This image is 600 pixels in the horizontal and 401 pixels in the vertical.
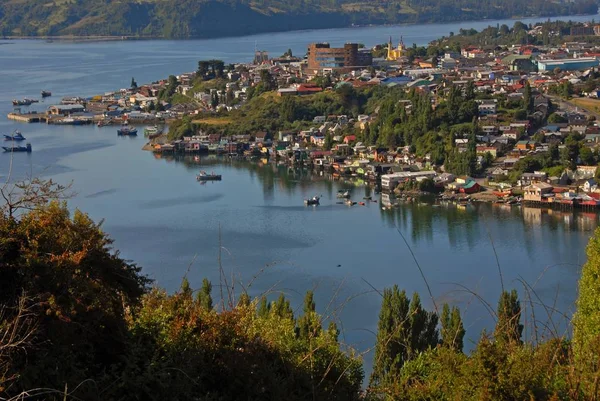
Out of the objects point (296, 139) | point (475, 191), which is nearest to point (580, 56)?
point (296, 139)

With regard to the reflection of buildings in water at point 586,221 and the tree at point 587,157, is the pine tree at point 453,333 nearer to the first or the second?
the reflection of buildings in water at point 586,221

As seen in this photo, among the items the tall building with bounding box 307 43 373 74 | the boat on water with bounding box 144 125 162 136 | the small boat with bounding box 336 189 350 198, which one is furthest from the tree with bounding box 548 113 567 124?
the tall building with bounding box 307 43 373 74

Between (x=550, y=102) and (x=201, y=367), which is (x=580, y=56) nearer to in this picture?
(x=550, y=102)

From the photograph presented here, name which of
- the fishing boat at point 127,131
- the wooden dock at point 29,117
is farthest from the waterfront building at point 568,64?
the wooden dock at point 29,117

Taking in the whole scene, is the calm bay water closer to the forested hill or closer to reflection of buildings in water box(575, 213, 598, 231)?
reflection of buildings in water box(575, 213, 598, 231)

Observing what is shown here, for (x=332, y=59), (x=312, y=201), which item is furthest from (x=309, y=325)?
(x=332, y=59)

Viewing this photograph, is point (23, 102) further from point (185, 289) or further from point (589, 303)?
point (589, 303)
